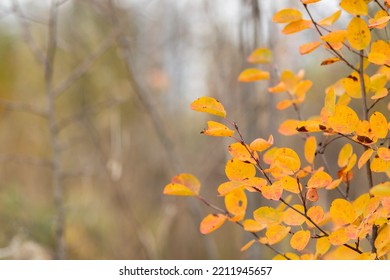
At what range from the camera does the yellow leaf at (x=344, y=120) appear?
78cm

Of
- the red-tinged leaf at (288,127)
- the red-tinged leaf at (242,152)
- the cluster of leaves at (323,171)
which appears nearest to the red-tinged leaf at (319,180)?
the cluster of leaves at (323,171)

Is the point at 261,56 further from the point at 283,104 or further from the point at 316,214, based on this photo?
the point at 316,214

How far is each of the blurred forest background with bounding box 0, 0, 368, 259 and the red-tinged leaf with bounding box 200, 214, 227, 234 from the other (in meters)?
1.03

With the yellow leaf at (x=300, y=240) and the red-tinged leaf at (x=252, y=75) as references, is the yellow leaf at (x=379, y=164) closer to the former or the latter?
the yellow leaf at (x=300, y=240)

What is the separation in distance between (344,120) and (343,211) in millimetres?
140

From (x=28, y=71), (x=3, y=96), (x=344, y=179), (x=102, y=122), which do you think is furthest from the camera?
(x=28, y=71)

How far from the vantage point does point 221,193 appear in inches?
32.2

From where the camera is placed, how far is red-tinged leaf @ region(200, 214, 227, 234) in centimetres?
88

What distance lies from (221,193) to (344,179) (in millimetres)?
281

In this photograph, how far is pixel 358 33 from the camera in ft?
2.64

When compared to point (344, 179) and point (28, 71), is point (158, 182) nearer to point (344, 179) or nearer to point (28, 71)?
point (28, 71)

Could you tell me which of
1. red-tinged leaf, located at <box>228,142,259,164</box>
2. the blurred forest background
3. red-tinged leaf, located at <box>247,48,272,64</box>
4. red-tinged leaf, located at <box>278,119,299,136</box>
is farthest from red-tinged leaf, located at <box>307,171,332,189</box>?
the blurred forest background

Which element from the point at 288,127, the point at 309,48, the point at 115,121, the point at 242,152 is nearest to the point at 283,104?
the point at 288,127
